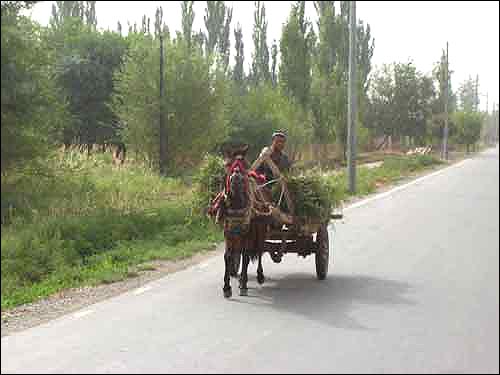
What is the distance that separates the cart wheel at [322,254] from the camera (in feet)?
31.7

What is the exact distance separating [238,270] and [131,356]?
12.9 feet

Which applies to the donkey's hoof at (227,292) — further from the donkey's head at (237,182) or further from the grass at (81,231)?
the grass at (81,231)

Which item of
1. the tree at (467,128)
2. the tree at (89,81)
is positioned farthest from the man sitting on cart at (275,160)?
the tree at (467,128)

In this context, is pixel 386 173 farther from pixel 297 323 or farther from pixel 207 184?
pixel 297 323

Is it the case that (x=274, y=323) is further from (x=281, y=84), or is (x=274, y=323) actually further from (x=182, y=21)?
(x=182, y=21)

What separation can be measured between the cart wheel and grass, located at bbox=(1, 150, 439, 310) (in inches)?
21.6

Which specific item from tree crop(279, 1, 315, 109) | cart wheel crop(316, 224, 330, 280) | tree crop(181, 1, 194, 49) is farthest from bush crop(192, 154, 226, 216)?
tree crop(181, 1, 194, 49)

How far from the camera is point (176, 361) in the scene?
611 centimetres

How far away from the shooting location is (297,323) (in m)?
7.50

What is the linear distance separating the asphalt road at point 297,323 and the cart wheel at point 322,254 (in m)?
0.13

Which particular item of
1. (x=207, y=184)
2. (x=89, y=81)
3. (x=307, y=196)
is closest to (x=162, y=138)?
(x=89, y=81)

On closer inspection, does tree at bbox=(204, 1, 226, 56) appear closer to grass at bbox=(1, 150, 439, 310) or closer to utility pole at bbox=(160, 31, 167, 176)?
utility pole at bbox=(160, 31, 167, 176)

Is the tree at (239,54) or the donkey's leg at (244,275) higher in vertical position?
the tree at (239,54)

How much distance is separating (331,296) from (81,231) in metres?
4.28
